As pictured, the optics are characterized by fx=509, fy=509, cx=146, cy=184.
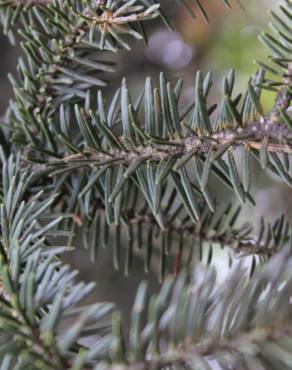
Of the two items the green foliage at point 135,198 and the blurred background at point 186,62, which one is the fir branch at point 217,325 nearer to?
the green foliage at point 135,198

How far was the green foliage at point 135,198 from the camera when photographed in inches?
5.2

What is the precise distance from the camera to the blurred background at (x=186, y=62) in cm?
46

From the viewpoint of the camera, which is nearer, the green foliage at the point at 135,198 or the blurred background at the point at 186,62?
the green foliage at the point at 135,198

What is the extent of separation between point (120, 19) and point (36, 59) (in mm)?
60

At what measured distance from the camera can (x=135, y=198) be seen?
255 millimetres

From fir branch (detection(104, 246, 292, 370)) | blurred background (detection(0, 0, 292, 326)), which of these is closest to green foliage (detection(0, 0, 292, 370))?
fir branch (detection(104, 246, 292, 370))

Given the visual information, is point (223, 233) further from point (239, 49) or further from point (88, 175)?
point (239, 49)

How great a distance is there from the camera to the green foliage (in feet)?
0.43

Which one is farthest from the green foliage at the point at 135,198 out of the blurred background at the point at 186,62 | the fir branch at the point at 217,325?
the blurred background at the point at 186,62

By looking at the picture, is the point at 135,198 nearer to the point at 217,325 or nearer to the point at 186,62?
the point at 217,325

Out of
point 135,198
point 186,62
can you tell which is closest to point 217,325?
point 135,198

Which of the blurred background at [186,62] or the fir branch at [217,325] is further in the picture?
the blurred background at [186,62]

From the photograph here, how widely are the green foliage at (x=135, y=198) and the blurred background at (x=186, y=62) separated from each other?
0.17 m

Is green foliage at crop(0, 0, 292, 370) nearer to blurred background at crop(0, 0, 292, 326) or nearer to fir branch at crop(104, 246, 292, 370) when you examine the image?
fir branch at crop(104, 246, 292, 370)
